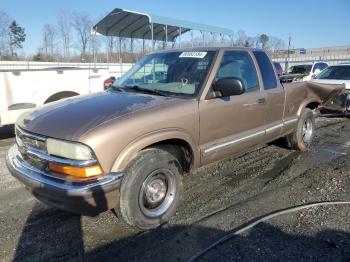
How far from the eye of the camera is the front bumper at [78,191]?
2.92 meters

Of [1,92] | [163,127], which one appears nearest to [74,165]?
[163,127]

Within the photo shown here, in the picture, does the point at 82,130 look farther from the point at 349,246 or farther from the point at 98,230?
the point at 349,246

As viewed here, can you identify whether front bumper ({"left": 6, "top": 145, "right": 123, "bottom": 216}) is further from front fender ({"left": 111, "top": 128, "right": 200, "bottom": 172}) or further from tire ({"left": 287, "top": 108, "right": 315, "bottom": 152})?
tire ({"left": 287, "top": 108, "right": 315, "bottom": 152})

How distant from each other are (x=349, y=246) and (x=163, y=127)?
2.10 m

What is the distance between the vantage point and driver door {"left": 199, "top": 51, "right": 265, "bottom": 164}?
399cm

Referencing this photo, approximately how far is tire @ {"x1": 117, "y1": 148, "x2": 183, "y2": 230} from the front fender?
0.32 feet

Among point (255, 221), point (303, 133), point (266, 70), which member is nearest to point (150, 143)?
point (255, 221)

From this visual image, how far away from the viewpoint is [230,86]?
3.87 m

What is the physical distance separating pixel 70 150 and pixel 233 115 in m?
2.16

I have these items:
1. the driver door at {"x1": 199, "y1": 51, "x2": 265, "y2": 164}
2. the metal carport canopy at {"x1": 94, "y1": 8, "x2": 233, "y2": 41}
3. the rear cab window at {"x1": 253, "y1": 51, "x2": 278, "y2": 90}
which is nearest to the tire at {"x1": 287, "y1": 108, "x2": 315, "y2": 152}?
the rear cab window at {"x1": 253, "y1": 51, "x2": 278, "y2": 90}

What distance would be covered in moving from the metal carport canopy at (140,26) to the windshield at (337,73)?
5472mm

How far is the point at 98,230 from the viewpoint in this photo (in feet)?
11.7

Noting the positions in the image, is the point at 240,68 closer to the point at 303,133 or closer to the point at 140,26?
the point at 303,133

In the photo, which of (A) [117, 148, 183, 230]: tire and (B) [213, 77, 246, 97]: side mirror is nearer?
(A) [117, 148, 183, 230]: tire
